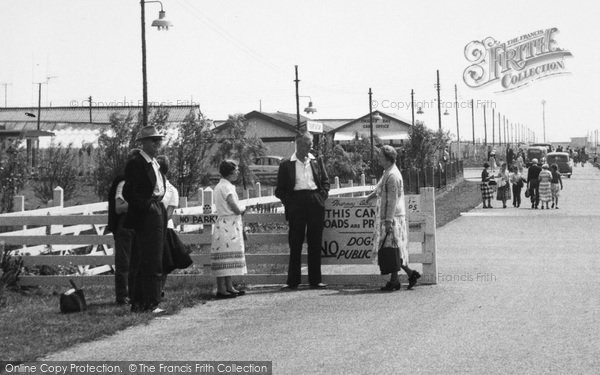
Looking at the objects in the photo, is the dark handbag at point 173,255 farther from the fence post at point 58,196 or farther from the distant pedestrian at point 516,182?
the distant pedestrian at point 516,182

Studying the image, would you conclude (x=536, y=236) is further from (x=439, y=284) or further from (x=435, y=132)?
(x=435, y=132)

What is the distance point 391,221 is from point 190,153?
17.8m

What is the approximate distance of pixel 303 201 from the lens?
1180cm

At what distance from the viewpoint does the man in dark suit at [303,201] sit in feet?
38.7

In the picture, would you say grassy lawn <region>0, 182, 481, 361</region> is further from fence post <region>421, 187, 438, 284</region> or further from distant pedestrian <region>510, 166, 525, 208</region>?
distant pedestrian <region>510, 166, 525, 208</region>

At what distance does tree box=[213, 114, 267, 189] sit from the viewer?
5222 cm

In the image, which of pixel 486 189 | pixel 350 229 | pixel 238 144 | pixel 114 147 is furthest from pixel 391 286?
pixel 238 144

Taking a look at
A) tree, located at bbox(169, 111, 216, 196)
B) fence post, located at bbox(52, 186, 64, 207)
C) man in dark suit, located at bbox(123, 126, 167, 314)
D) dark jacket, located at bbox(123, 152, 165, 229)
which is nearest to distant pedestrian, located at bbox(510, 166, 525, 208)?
tree, located at bbox(169, 111, 216, 196)

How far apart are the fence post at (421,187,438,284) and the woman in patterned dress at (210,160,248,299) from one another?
2.32 meters

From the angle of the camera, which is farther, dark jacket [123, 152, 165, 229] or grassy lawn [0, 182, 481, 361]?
dark jacket [123, 152, 165, 229]

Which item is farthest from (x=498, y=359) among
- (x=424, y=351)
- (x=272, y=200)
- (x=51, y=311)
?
(x=272, y=200)

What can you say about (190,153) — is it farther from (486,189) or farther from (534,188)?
(534,188)

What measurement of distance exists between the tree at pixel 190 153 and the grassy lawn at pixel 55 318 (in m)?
16.2

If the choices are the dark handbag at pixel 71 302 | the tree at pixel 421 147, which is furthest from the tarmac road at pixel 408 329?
the tree at pixel 421 147
